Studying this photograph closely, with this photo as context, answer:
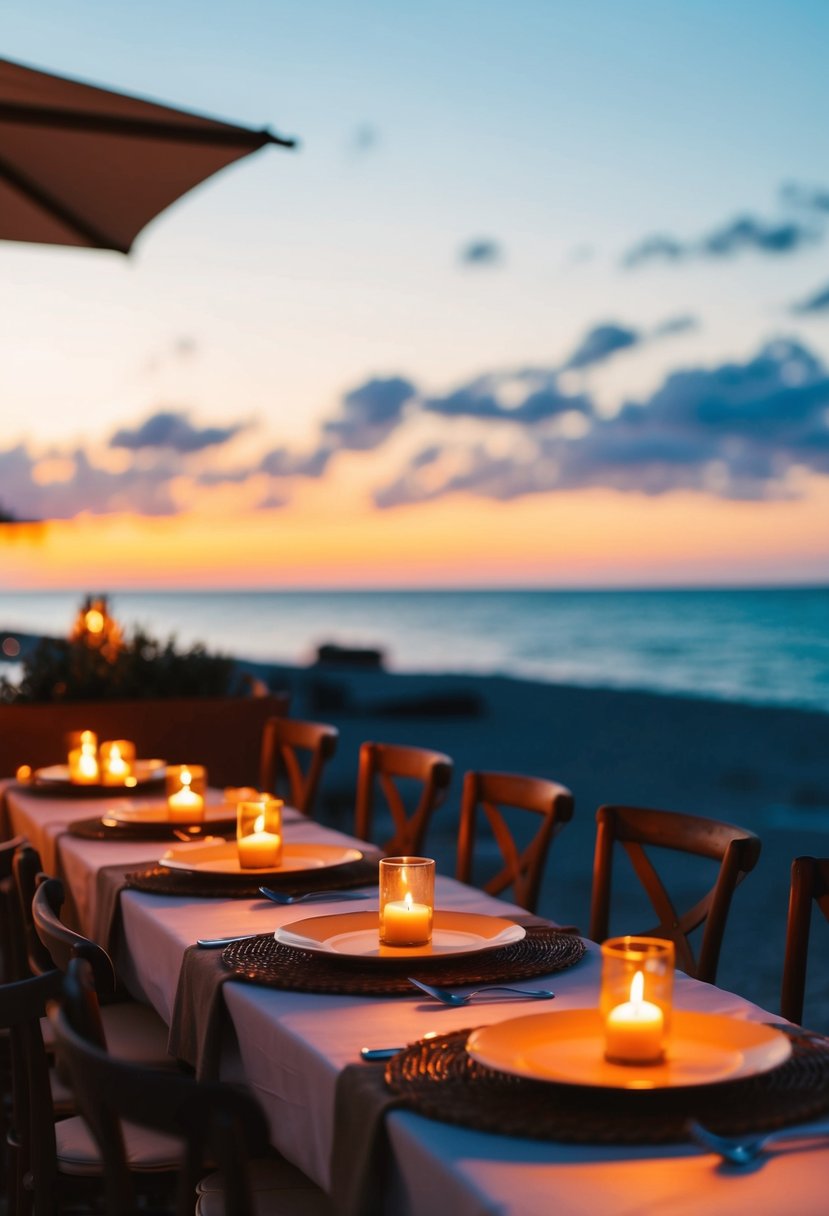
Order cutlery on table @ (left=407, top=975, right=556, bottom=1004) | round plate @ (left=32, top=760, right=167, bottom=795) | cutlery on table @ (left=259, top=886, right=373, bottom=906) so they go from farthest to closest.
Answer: round plate @ (left=32, top=760, right=167, bottom=795), cutlery on table @ (left=259, top=886, right=373, bottom=906), cutlery on table @ (left=407, top=975, right=556, bottom=1004)

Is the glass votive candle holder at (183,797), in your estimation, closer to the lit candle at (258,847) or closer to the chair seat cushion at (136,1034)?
→ the chair seat cushion at (136,1034)

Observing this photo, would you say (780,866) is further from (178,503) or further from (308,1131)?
(178,503)

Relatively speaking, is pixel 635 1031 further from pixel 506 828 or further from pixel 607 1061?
pixel 506 828

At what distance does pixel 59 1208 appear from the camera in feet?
7.07

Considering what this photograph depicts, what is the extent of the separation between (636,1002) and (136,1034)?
5.16 ft

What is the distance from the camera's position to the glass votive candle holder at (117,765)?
3857 mm

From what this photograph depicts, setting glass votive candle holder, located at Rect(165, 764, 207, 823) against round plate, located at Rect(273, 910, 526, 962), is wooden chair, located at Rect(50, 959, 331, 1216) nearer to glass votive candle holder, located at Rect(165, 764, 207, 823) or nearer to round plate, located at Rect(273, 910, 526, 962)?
round plate, located at Rect(273, 910, 526, 962)

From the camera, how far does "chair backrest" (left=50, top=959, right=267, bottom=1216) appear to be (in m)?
1.20

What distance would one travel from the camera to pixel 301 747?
468 cm

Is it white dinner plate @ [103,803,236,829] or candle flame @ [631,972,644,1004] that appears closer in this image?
candle flame @ [631,972,644,1004]

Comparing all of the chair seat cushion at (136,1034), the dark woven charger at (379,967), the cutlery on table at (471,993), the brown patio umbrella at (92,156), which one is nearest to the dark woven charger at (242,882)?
the chair seat cushion at (136,1034)

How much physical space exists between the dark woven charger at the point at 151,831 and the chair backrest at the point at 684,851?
2.79 feet

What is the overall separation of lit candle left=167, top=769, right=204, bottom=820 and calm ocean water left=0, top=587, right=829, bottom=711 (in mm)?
16117

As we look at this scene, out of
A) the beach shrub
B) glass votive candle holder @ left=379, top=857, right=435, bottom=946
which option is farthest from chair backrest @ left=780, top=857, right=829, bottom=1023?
the beach shrub
